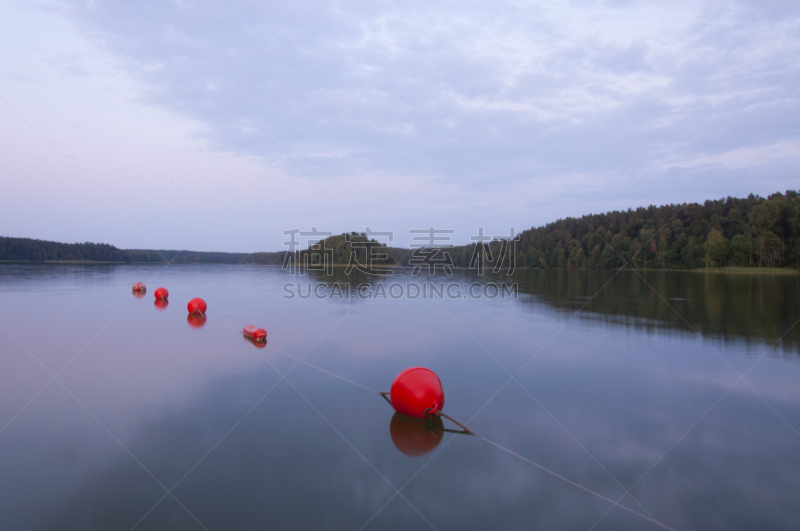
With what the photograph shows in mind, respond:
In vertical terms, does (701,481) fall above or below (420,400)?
below

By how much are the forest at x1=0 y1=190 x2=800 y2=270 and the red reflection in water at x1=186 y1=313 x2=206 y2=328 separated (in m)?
80.2

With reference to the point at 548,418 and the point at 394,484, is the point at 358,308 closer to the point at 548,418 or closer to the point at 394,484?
the point at 548,418

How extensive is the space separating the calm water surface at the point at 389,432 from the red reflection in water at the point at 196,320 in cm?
279

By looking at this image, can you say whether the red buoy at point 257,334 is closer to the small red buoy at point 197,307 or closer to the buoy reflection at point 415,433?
the small red buoy at point 197,307

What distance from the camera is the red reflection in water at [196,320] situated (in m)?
18.0

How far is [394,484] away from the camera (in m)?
5.55

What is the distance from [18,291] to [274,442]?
3549 cm

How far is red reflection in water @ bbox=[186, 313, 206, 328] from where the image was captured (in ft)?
59.0

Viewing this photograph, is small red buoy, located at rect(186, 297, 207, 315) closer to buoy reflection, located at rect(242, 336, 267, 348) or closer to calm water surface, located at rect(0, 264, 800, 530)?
calm water surface, located at rect(0, 264, 800, 530)

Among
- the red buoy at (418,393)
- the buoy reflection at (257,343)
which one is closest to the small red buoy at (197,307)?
A: the buoy reflection at (257,343)

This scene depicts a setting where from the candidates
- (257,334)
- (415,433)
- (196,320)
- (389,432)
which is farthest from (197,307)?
(415,433)

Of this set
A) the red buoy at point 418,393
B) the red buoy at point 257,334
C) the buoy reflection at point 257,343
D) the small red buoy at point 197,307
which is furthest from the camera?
the small red buoy at point 197,307

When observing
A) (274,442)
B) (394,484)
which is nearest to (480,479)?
(394,484)

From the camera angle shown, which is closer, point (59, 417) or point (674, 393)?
point (59, 417)
